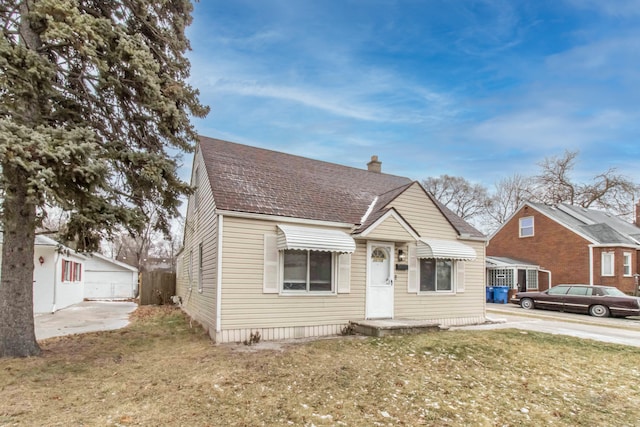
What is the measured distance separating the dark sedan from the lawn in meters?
9.01

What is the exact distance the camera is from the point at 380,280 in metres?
11.3

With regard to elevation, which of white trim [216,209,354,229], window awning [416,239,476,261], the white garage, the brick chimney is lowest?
the white garage

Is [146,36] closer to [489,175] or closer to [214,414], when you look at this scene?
[214,414]

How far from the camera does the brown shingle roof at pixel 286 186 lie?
10.0m

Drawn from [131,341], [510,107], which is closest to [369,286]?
[131,341]

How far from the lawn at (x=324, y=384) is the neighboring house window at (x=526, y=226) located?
1913cm

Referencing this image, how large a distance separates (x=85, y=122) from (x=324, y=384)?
23.1ft

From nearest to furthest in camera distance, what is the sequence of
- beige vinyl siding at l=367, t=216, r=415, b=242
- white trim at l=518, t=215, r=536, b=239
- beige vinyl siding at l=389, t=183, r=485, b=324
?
1. beige vinyl siding at l=367, t=216, r=415, b=242
2. beige vinyl siding at l=389, t=183, r=485, b=324
3. white trim at l=518, t=215, r=536, b=239

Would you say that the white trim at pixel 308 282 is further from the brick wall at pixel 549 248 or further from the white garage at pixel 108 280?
the white garage at pixel 108 280

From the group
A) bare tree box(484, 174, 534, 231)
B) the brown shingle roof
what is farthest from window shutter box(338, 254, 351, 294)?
bare tree box(484, 174, 534, 231)

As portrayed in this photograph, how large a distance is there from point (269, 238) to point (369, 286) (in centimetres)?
339

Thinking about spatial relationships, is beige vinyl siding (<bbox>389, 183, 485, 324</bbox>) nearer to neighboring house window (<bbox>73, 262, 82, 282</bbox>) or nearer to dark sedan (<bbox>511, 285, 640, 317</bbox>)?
dark sedan (<bbox>511, 285, 640, 317</bbox>)

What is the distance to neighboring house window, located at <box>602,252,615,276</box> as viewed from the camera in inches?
916

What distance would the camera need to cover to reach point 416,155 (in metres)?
26.8
